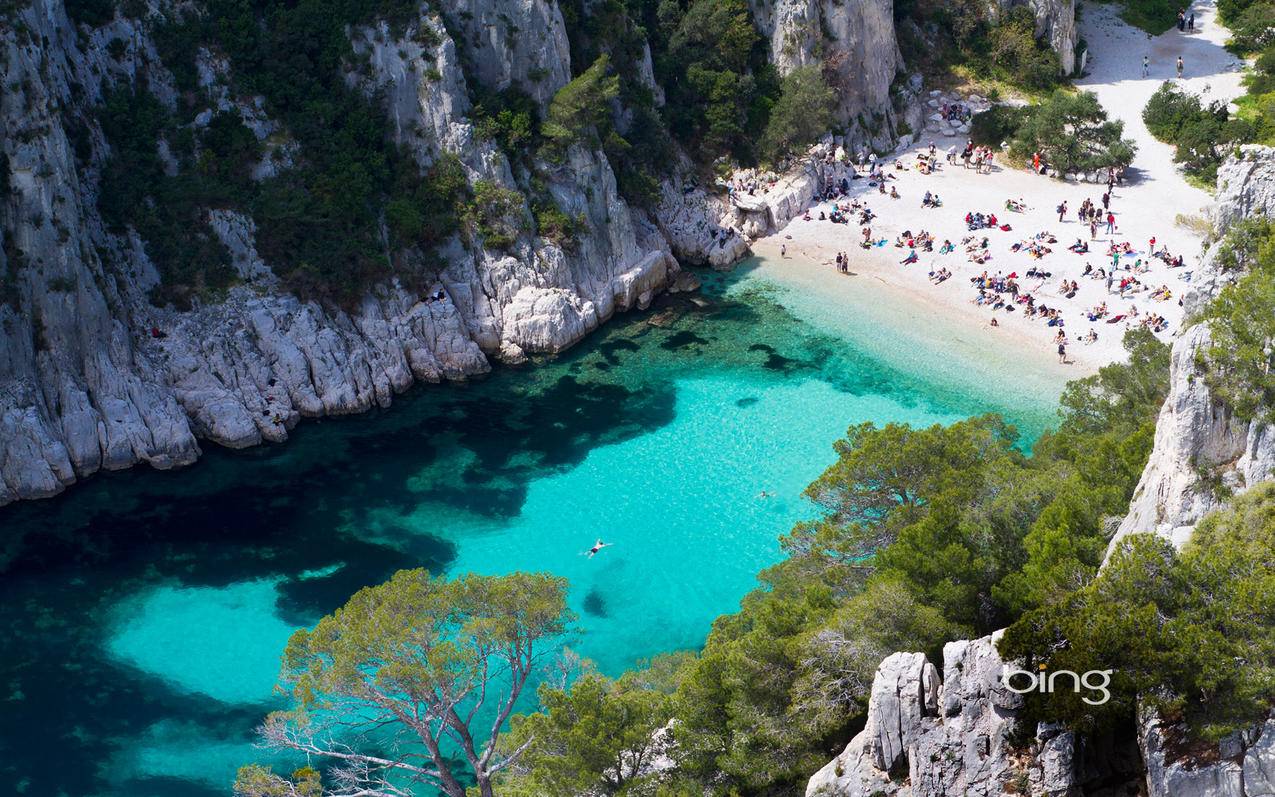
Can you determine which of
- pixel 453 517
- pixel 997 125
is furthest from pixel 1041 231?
pixel 453 517

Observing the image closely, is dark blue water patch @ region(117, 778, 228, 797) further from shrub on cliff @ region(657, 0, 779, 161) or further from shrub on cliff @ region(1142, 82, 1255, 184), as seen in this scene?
shrub on cliff @ region(1142, 82, 1255, 184)

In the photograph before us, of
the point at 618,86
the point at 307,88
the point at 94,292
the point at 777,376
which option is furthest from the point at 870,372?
the point at 94,292

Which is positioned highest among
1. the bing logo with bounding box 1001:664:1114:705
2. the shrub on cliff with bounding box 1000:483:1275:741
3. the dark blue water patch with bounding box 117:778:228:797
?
the shrub on cliff with bounding box 1000:483:1275:741

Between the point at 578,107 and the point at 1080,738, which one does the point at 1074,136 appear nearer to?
the point at 578,107

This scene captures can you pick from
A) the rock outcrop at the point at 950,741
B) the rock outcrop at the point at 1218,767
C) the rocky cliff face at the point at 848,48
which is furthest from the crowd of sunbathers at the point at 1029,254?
the rock outcrop at the point at 1218,767

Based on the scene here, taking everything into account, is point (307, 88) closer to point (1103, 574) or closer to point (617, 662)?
point (617, 662)

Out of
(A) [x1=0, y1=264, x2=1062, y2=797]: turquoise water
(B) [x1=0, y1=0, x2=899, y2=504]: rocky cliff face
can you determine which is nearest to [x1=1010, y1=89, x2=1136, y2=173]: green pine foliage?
(A) [x1=0, y1=264, x2=1062, y2=797]: turquoise water
